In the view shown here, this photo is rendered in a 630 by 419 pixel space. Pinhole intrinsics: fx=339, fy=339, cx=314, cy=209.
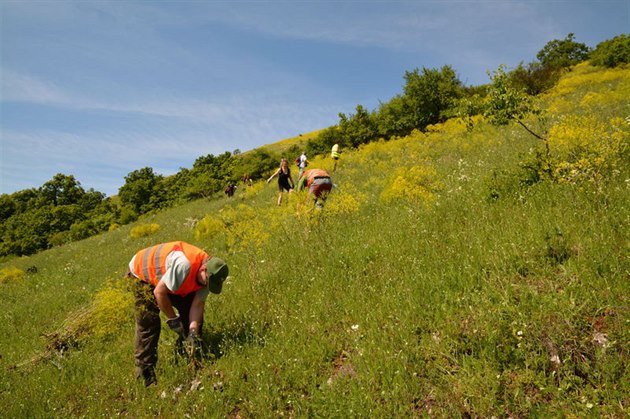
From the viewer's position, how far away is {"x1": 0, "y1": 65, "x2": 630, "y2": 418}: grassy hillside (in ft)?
9.45

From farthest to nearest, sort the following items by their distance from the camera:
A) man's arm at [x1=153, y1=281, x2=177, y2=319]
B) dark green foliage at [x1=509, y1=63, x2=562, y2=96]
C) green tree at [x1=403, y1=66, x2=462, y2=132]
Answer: green tree at [x1=403, y1=66, x2=462, y2=132], dark green foliage at [x1=509, y1=63, x2=562, y2=96], man's arm at [x1=153, y1=281, x2=177, y2=319]

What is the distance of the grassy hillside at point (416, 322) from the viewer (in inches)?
113

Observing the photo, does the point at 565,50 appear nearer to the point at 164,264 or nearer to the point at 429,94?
the point at 429,94

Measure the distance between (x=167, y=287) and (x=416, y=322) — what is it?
A: 3.08 meters

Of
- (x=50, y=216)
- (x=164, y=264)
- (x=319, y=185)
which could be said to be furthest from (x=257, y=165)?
(x=50, y=216)

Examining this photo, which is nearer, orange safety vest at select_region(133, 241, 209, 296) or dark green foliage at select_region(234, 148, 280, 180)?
orange safety vest at select_region(133, 241, 209, 296)

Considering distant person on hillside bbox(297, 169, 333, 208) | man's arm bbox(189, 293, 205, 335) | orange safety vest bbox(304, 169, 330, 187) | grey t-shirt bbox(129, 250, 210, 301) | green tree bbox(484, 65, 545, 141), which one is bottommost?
man's arm bbox(189, 293, 205, 335)

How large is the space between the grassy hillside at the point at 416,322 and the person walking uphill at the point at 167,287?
1.08 ft

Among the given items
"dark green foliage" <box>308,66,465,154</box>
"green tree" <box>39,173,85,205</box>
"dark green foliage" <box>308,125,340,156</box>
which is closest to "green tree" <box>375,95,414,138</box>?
"dark green foliage" <box>308,66,465,154</box>

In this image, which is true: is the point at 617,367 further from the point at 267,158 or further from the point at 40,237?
the point at 40,237

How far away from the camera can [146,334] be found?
4613 millimetres

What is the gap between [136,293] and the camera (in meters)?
4.73

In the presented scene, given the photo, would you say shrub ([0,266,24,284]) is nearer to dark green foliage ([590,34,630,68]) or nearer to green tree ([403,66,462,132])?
green tree ([403,66,462,132])

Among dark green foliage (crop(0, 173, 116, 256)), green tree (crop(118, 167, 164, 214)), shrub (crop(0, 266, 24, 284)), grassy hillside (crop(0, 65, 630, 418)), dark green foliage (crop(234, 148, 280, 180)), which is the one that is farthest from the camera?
green tree (crop(118, 167, 164, 214))
